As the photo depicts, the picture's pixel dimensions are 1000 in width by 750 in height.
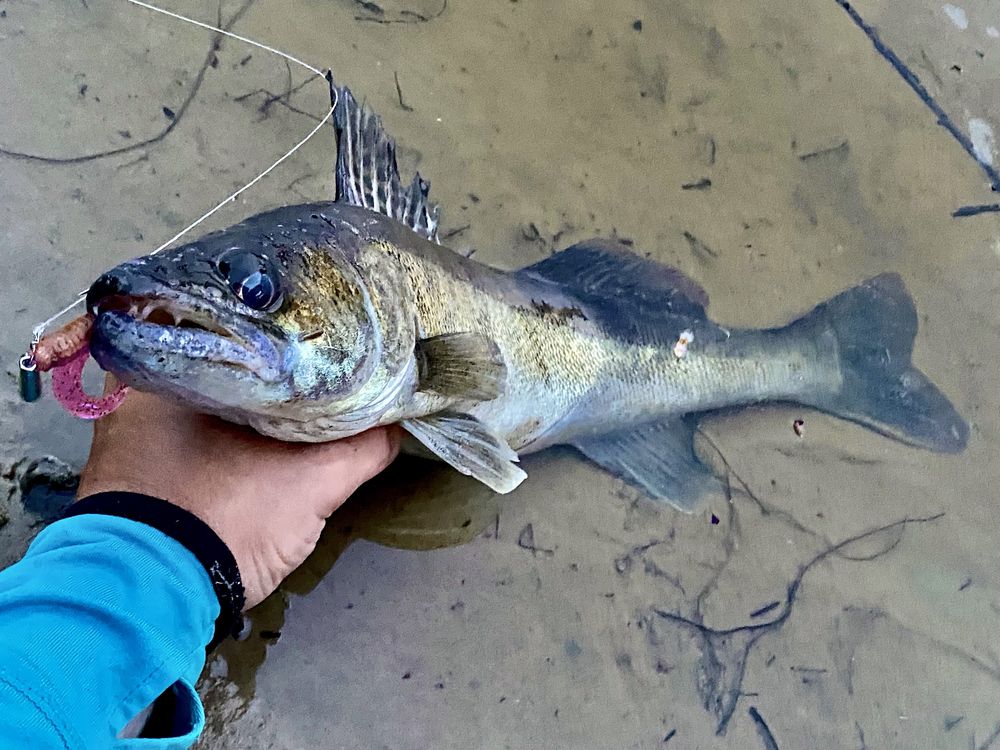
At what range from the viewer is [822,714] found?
2.17 meters

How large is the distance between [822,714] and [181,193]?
7.80 ft

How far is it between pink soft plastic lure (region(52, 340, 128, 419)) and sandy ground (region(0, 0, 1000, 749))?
0.67 meters

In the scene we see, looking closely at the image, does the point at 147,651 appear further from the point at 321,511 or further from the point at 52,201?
the point at 52,201

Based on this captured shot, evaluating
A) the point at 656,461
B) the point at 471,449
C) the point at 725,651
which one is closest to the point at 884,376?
the point at 656,461

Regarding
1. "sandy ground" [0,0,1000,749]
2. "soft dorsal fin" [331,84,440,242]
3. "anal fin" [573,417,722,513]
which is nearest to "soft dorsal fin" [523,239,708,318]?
"sandy ground" [0,0,1000,749]

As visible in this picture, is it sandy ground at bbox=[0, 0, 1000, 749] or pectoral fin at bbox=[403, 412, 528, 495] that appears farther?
sandy ground at bbox=[0, 0, 1000, 749]

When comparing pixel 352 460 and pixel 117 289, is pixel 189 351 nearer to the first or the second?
pixel 117 289

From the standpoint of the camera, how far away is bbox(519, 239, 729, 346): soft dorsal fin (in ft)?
7.44

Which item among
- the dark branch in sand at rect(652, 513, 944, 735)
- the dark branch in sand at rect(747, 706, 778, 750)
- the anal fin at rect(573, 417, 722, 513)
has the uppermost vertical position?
the anal fin at rect(573, 417, 722, 513)

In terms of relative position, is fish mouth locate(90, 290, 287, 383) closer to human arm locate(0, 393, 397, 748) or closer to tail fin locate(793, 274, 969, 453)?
human arm locate(0, 393, 397, 748)

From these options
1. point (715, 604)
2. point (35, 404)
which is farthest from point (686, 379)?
point (35, 404)

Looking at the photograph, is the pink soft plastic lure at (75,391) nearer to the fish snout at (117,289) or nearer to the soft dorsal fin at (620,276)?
the fish snout at (117,289)

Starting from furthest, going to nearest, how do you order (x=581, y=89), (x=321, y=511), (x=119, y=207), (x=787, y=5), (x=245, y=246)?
(x=787, y=5), (x=581, y=89), (x=119, y=207), (x=321, y=511), (x=245, y=246)

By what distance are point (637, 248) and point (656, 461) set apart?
762mm
